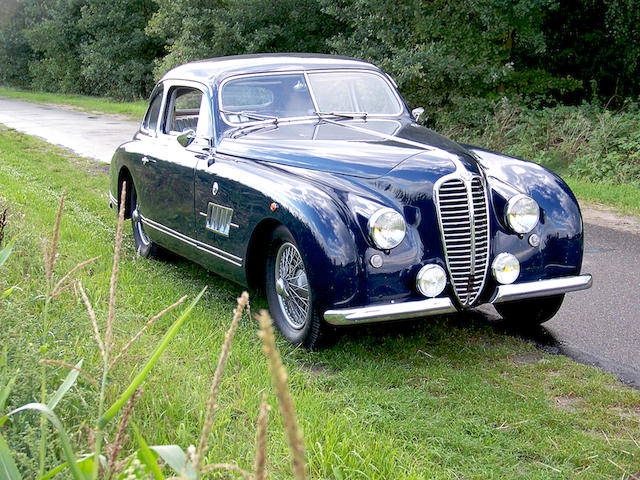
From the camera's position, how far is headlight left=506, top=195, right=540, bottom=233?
170 inches

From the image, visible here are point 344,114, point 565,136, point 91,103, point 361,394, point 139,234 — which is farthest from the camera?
point 91,103

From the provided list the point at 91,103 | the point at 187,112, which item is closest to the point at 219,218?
the point at 187,112

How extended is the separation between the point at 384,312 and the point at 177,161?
2415 mm

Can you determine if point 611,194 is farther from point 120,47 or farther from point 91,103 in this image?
point 120,47

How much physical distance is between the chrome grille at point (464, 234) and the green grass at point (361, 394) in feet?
Answer: 1.52

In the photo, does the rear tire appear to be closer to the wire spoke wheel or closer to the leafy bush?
the wire spoke wheel

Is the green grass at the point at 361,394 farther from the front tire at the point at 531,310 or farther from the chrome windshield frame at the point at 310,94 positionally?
the chrome windshield frame at the point at 310,94

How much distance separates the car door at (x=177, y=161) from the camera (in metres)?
Result: 5.33

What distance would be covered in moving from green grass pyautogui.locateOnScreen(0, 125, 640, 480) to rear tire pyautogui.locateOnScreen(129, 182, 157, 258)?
105 cm

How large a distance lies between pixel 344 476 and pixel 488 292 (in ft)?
5.94

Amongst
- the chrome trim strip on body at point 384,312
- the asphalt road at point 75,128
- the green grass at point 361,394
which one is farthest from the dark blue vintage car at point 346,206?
the asphalt road at point 75,128

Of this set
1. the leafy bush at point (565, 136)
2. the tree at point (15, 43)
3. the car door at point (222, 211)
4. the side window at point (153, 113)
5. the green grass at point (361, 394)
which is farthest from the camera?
the tree at point (15, 43)

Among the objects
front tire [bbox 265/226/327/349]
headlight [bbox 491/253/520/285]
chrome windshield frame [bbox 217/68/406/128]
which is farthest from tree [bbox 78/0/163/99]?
headlight [bbox 491/253/520/285]

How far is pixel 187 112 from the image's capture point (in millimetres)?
5949
